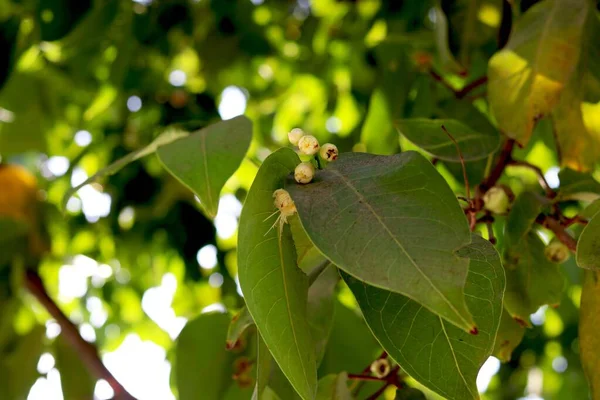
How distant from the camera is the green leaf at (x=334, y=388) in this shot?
569mm

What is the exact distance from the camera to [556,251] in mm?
609

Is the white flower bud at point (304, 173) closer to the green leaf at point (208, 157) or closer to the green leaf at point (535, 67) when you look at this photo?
the green leaf at point (208, 157)

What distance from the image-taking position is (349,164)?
45 cm

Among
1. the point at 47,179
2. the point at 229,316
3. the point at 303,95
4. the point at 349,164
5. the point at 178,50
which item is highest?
the point at 349,164

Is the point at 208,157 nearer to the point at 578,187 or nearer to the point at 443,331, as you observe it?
the point at 443,331

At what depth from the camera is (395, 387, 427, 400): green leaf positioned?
0.57m

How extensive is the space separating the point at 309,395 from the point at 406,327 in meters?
0.07

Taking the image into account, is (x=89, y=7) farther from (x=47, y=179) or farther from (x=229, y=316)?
(x=47, y=179)

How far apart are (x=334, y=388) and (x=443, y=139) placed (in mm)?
236

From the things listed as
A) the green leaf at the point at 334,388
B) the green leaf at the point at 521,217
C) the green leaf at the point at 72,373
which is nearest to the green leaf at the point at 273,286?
the green leaf at the point at 334,388

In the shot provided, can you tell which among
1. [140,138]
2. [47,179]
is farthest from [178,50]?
[47,179]

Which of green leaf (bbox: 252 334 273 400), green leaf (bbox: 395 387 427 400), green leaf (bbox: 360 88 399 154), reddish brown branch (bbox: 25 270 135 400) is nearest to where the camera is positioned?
green leaf (bbox: 252 334 273 400)

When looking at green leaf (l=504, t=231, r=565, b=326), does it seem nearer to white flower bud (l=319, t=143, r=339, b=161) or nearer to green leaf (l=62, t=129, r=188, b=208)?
white flower bud (l=319, t=143, r=339, b=161)

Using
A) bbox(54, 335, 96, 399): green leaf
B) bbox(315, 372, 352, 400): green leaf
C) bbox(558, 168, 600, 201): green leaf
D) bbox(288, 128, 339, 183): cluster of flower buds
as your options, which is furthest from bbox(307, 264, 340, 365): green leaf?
bbox(54, 335, 96, 399): green leaf
